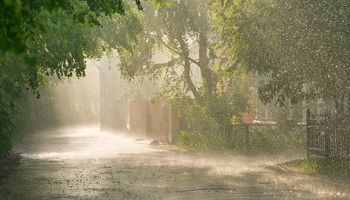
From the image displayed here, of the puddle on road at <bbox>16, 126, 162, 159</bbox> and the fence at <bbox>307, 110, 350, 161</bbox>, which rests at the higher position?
the fence at <bbox>307, 110, 350, 161</bbox>

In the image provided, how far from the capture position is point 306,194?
36.7 feet

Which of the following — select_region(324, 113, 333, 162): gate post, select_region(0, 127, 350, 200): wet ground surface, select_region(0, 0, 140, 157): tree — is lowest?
select_region(0, 127, 350, 200): wet ground surface

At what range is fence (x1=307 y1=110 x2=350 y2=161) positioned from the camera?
49.6 ft

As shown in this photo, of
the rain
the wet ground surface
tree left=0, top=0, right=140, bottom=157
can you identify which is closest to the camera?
tree left=0, top=0, right=140, bottom=157

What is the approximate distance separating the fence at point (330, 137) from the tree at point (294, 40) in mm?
786

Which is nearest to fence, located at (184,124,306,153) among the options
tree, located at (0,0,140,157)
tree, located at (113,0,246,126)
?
tree, located at (113,0,246,126)

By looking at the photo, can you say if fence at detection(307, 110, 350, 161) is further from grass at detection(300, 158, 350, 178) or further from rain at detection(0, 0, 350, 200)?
grass at detection(300, 158, 350, 178)

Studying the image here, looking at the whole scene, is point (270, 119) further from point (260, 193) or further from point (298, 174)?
point (260, 193)

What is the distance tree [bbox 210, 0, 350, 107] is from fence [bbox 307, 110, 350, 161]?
0.79 metres

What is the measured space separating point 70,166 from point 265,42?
7968 millimetres

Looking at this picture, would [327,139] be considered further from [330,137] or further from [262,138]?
[262,138]

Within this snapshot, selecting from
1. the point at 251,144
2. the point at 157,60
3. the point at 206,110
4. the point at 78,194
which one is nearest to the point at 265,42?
the point at 78,194

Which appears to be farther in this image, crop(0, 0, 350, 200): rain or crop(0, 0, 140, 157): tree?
crop(0, 0, 350, 200): rain

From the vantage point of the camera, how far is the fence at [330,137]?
15125 millimetres
